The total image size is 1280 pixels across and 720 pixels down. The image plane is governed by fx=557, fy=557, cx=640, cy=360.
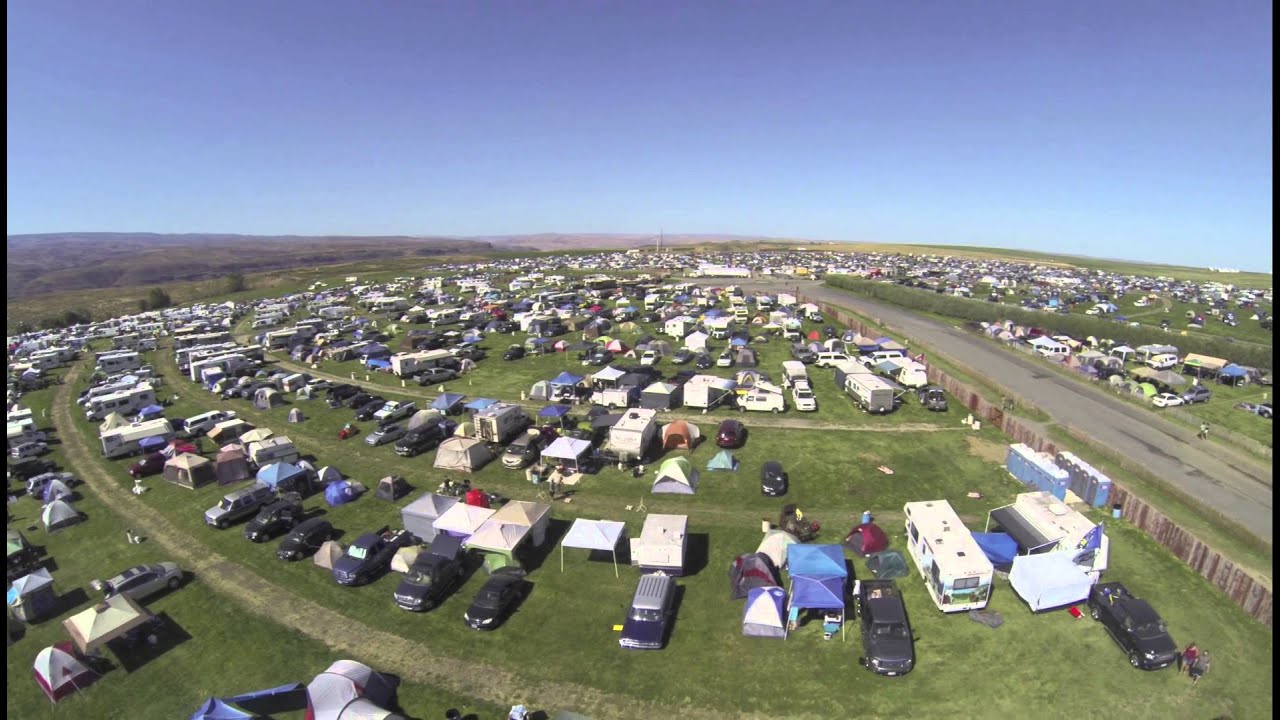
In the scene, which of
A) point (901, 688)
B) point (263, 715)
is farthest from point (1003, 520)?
point (263, 715)

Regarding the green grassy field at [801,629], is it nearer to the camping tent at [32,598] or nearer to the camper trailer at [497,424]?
the camper trailer at [497,424]

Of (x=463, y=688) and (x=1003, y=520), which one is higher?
(x=1003, y=520)

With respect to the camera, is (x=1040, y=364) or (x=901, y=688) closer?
(x=901, y=688)

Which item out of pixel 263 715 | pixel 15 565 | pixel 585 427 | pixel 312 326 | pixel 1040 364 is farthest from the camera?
pixel 312 326

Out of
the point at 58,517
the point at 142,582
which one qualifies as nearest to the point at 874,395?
the point at 142,582

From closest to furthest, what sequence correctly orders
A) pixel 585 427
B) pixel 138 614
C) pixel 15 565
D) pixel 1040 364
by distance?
pixel 138 614, pixel 15 565, pixel 585 427, pixel 1040 364

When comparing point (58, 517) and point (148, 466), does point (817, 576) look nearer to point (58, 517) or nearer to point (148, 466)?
point (58, 517)

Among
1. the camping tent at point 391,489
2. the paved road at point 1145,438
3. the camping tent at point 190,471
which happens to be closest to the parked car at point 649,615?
the camping tent at point 391,489

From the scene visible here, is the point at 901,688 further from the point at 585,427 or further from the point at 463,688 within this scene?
the point at 585,427
